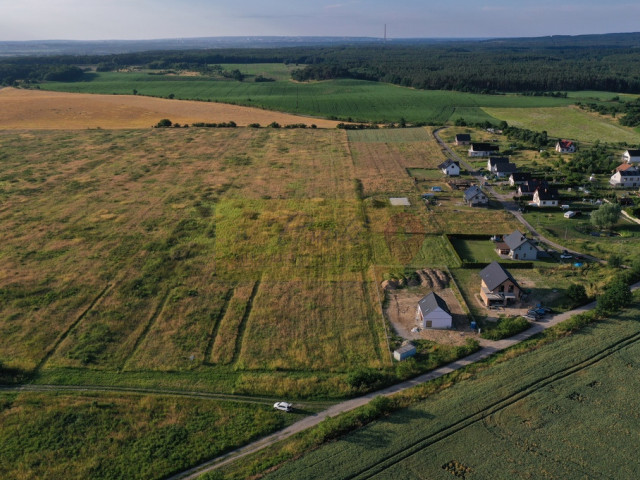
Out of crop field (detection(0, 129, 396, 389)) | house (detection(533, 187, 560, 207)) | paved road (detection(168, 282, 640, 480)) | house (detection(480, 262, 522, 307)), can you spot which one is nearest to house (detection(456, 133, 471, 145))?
crop field (detection(0, 129, 396, 389))

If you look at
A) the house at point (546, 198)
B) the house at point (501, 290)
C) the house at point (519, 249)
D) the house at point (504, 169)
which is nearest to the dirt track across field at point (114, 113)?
the house at point (504, 169)

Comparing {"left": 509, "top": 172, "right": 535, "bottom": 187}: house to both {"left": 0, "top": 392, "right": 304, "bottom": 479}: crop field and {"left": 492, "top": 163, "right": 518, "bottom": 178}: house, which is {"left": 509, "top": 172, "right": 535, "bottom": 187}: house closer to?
{"left": 492, "top": 163, "right": 518, "bottom": 178}: house

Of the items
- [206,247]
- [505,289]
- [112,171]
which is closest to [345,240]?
[206,247]

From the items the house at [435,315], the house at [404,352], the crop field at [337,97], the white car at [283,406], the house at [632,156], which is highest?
the crop field at [337,97]

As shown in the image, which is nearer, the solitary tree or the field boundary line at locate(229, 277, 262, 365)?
the field boundary line at locate(229, 277, 262, 365)

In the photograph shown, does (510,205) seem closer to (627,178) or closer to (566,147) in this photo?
(627,178)

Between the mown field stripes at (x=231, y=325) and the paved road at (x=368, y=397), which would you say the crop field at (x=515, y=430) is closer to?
the paved road at (x=368, y=397)

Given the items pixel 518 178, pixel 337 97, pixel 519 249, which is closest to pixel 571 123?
pixel 518 178
